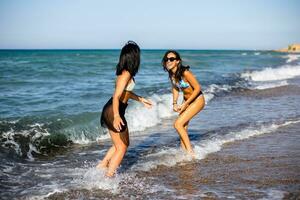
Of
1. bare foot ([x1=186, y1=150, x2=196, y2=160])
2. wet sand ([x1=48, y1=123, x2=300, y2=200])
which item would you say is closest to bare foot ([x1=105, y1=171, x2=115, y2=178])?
wet sand ([x1=48, y1=123, x2=300, y2=200])

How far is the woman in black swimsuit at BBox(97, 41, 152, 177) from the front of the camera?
502 centimetres

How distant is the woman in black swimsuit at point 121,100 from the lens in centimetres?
502

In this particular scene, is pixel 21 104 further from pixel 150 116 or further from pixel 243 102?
pixel 243 102

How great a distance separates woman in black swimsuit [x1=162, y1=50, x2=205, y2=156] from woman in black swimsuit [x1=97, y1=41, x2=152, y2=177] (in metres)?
1.36

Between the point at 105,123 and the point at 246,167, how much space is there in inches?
94.2

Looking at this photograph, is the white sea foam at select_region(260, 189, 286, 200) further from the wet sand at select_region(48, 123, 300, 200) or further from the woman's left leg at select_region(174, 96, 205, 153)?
the woman's left leg at select_region(174, 96, 205, 153)

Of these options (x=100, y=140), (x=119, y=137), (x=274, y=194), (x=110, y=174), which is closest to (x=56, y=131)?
(x=100, y=140)

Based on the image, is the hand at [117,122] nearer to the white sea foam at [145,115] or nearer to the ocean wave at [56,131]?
the ocean wave at [56,131]

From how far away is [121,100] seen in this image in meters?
5.21

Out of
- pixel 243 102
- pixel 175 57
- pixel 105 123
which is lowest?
pixel 243 102

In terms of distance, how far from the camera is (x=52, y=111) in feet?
38.1

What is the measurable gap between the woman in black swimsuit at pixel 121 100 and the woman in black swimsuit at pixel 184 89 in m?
1.36

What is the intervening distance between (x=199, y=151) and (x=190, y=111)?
0.89 meters

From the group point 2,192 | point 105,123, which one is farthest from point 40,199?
point 105,123
